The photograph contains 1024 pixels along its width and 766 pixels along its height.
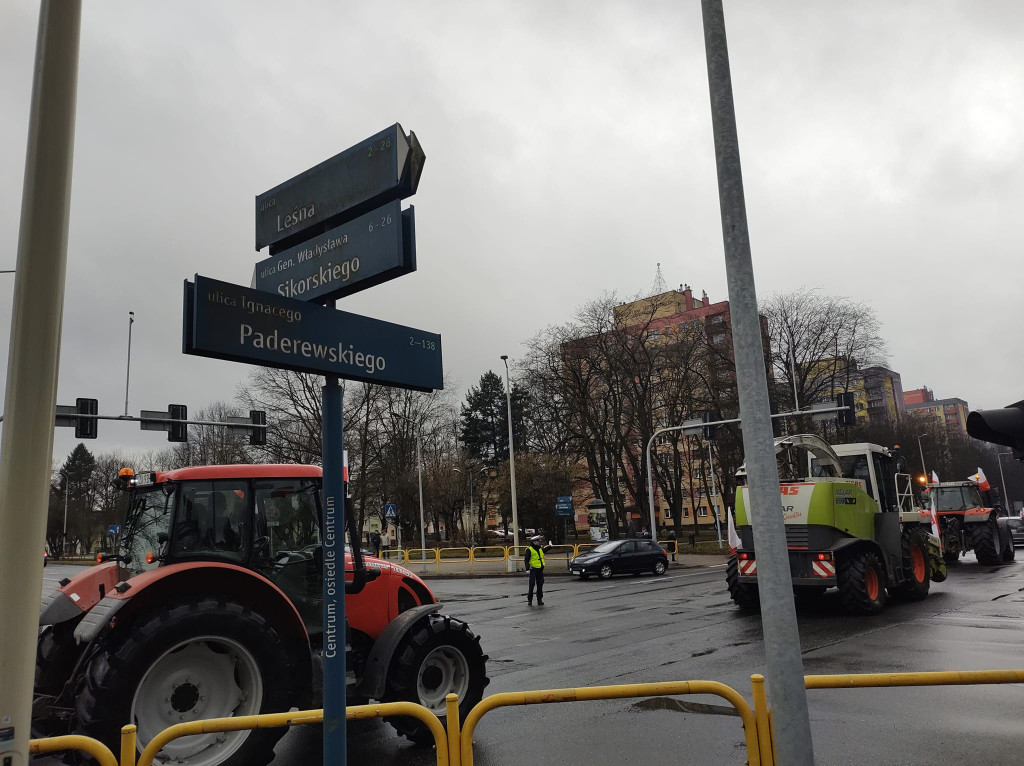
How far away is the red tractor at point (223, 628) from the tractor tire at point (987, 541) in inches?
972

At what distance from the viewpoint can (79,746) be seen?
149 inches

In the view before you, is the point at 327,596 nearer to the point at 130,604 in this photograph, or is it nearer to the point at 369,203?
the point at 369,203

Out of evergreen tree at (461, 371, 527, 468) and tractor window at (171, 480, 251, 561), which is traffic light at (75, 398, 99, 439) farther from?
evergreen tree at (461, 371, 527, 468)

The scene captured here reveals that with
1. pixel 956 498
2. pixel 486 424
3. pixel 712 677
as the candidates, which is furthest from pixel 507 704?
pixel 486 424

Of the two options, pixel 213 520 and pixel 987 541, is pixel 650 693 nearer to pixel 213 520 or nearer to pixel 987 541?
pixel 213 520

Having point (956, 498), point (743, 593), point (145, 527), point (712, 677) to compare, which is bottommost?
point (712, 677)

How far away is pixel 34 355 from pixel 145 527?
3.95m

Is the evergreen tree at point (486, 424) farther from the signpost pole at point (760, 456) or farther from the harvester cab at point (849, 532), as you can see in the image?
the signpost pole at point (760, 456)

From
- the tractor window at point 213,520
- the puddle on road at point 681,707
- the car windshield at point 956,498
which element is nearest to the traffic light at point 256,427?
the tractor window at point 213,520

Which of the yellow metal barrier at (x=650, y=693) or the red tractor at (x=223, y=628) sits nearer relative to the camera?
the yellow metal barrier at (x=650, y=693)

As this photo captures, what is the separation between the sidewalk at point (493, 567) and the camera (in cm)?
3281

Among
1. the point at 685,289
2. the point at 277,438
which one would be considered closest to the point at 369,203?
the point at 277,438

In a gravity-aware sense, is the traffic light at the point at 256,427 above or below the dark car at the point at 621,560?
above

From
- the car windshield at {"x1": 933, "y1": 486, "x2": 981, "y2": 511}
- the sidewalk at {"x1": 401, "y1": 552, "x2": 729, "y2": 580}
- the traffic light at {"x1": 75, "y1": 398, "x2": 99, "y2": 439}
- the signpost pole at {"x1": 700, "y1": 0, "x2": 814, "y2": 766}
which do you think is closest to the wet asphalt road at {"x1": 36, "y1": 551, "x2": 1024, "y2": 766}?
the signpost pole at {"x1": 700, "y1": 0, "x2": 814, "y2": 766}
